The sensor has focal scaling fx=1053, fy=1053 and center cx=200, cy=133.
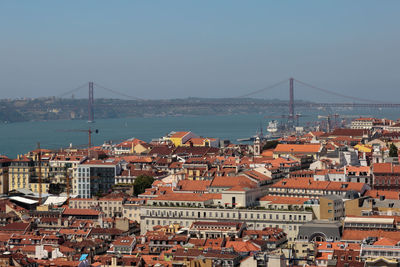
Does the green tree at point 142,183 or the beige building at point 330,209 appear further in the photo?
the green tree at point 142,183

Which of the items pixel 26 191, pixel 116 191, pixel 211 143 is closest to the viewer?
pixel 116 191

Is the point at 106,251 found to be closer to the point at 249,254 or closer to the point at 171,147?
the point at 249,254

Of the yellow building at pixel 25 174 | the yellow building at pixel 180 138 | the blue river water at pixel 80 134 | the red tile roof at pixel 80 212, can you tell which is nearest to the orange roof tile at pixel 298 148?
the yellow building at pixel 25 174

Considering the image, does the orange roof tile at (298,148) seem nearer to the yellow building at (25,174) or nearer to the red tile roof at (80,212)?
the yellow building at (25,174)

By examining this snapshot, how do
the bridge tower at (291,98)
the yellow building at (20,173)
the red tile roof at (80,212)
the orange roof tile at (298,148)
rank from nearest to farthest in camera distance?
the red tile roof at (80,212) < the yellow building at (20,173) < the orange roof tile at (298,148) < the bridge tower at (291,98)

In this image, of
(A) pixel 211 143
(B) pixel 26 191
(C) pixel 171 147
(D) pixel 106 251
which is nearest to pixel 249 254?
(D) pixel 106 251

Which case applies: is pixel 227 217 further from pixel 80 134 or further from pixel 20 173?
Result: pixel 80 134

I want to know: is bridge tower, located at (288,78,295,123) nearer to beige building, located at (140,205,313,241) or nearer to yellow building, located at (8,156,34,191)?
yellow building, located at (8,156,34,191)

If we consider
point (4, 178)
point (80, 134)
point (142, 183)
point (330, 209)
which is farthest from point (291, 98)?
point (330, 209)
